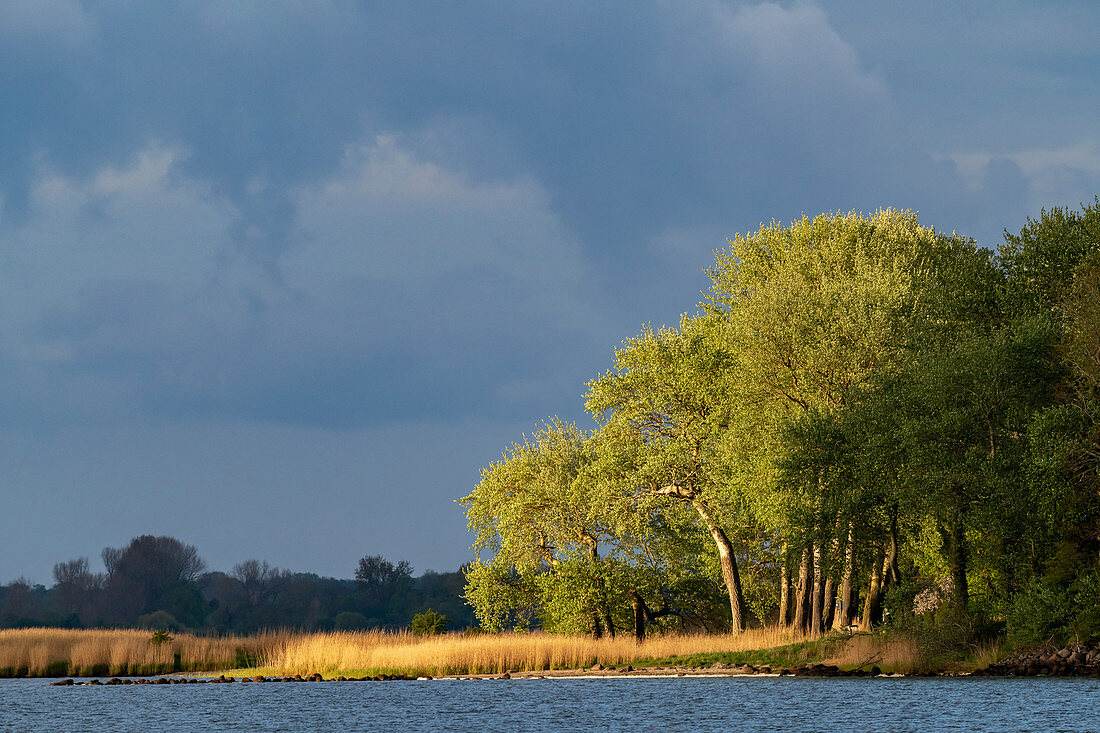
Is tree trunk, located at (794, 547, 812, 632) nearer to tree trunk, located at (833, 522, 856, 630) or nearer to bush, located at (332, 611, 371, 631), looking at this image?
tree trunk, located at (833, 522, 856, 630)

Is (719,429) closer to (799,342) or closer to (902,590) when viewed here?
(799,342)

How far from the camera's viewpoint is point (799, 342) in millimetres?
48250

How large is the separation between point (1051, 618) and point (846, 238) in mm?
25802

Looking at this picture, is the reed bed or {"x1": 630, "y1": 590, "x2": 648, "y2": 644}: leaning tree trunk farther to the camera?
{"x1": 630, "y1": 590, "x2": 648, "y2": 644}: leaning tree trunk

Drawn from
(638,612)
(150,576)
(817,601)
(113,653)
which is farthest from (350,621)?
(817,601)

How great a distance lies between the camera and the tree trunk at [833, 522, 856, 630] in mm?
44188

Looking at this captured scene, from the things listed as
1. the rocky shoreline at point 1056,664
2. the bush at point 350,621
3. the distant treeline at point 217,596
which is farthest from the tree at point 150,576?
the rocky shoreline at point 1056,664

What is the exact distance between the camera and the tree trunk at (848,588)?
145 ft

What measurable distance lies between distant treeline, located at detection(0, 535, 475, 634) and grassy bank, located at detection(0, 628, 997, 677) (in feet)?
204

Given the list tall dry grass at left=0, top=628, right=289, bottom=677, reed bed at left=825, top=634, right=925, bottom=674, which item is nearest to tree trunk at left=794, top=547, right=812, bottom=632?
reed bed at left=825, top=634, right=925, bottom=674

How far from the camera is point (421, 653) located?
48.2 meters

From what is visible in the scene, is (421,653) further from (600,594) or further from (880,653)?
Answer: (880,653)

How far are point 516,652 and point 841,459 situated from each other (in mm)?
16634

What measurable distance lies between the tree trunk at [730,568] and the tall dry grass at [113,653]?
23.6 meters
